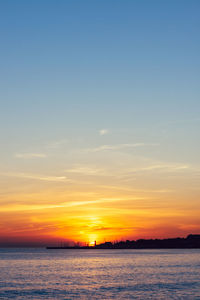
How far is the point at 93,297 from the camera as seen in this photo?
59.8 meters

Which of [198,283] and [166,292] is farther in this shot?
[198,283]

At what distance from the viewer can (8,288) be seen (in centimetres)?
6956

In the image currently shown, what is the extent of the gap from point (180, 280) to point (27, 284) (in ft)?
104

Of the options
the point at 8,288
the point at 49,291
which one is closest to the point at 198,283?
the point at 49,291

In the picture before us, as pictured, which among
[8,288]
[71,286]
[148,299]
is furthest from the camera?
[71,286]

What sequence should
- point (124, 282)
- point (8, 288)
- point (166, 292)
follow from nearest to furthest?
point (166, 292) < point (8, 288) < point (124, 282)

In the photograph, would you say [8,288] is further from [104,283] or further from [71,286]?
[104,283]

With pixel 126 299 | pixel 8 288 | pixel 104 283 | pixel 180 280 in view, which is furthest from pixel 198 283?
pixel 8 288

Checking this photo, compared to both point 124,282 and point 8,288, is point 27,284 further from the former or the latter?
point 124,282

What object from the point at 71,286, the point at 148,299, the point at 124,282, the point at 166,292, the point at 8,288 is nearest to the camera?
the point at 148,299

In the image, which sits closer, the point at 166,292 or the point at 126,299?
the point at 126,299

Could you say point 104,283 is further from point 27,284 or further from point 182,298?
point 182,298

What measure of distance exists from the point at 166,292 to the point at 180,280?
19.4m

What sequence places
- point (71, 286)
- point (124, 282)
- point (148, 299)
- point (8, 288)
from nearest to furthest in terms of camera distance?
point (148, 299), point (8, 288), point (71, 286), point (124, 282)
